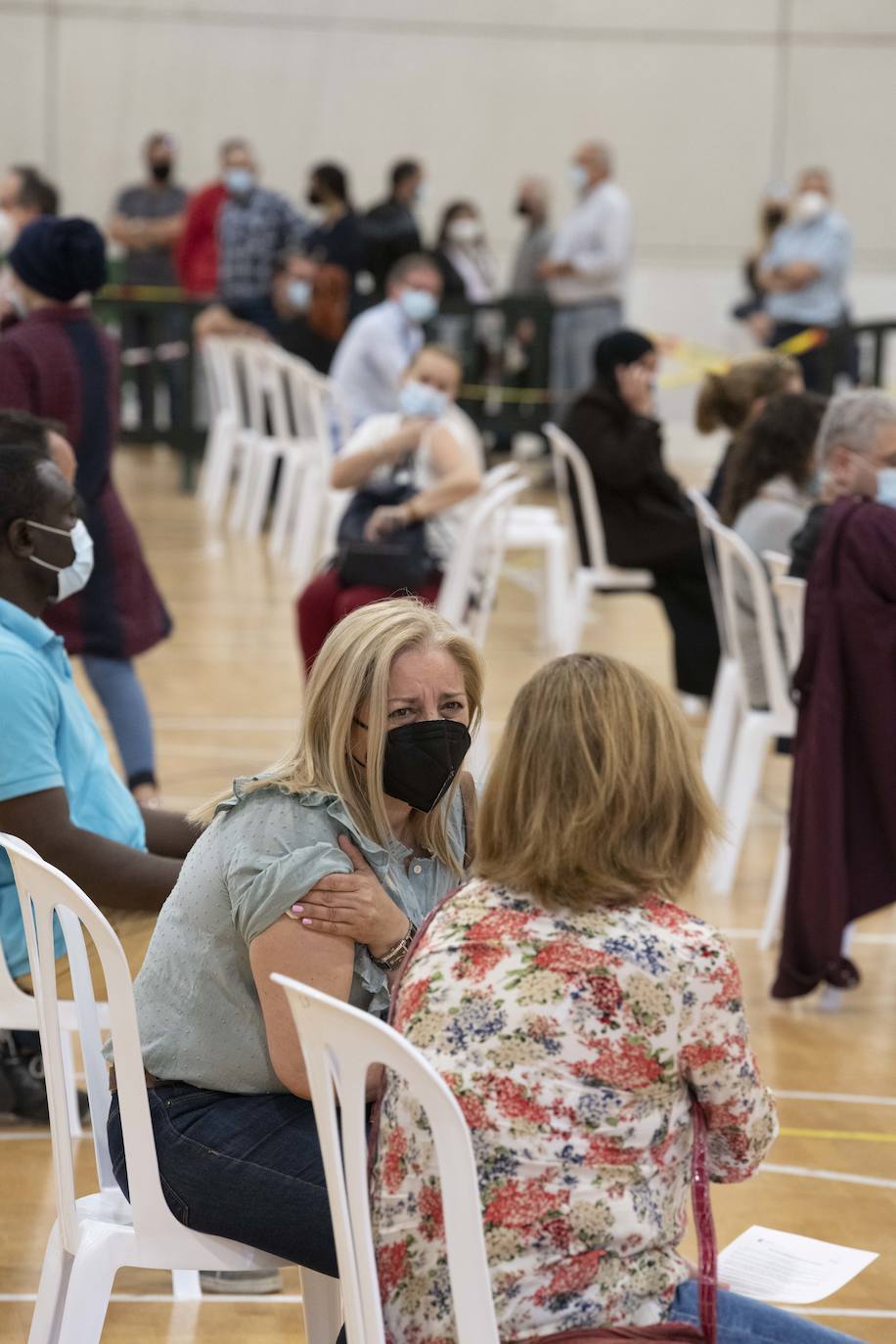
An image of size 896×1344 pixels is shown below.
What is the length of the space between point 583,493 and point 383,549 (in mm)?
1213

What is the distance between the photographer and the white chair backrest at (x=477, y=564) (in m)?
5.17

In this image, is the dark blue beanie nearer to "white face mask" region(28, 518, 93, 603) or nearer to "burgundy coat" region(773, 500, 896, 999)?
"white face mask" region(28, 518, 93, 603)

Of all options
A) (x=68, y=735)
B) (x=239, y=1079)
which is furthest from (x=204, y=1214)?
(x=68, y=735)

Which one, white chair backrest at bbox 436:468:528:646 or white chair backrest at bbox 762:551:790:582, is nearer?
white chair backrest at bbox 762:551:790:582

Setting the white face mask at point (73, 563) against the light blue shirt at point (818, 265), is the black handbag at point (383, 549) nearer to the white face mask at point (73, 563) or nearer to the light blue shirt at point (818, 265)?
the white face mask at point (73, 563)

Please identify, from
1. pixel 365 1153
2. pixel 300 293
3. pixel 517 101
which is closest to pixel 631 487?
pixel 300 293

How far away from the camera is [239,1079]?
2.04 meters

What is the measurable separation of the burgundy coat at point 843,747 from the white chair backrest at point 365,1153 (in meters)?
2.27

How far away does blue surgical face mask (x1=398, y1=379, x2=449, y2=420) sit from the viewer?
5.50 m

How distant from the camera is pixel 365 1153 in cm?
163

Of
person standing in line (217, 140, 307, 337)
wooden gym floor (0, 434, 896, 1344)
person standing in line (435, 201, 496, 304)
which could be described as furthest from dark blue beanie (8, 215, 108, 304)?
person standing in line (435, 201, 496, 304)

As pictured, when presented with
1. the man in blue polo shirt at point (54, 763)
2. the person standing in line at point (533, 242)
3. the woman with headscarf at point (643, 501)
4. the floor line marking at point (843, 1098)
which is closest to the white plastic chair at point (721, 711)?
the woman with headscarf at point (643, 501)

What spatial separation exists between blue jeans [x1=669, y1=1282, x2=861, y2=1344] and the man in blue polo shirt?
110cm

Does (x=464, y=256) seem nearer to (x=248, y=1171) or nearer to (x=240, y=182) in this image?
(x=240, y=182)
